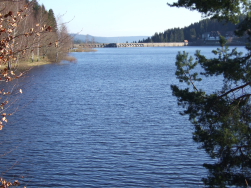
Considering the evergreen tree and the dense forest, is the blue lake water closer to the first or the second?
the evergreen tree

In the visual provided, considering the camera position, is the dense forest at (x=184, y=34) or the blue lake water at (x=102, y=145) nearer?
the blue lake water at (x=102, y=145)

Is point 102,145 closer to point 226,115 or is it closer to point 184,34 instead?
point 226,115

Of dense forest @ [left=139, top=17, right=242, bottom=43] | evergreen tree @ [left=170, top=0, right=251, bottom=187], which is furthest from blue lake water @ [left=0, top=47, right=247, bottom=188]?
dense forest @ [left=139, top=17, right=242, bottom=43]

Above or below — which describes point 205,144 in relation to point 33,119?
above

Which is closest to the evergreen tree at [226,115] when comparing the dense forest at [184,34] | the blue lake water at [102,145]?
the blue lake water at [102,145]

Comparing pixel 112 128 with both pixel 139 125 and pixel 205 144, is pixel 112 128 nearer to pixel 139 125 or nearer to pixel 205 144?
pixel 139 125

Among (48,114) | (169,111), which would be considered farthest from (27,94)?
(169,111)

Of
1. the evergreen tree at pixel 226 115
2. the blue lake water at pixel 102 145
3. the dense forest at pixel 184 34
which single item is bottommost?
the blue lake water at pixel 102 145

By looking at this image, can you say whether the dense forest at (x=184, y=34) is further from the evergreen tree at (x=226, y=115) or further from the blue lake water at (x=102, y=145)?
the evergreen tree at (x=226, y=115)

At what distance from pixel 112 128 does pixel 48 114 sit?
15.8 feet

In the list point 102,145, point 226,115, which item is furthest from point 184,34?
point 226,115

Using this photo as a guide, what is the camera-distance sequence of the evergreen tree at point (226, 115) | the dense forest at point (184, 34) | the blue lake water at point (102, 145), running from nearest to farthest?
the evergreen tree at point (226, 115) → the blue lake water at point (102, 145) → the dense forest at point (184, 34)

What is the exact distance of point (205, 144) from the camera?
6590 millimetres

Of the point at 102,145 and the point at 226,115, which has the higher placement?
the point at 226,115
